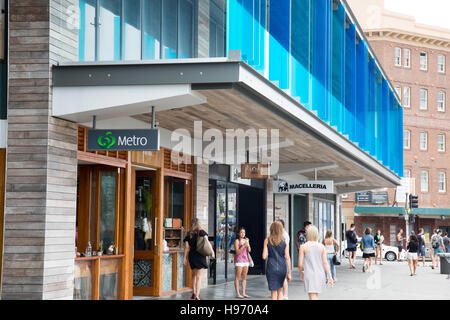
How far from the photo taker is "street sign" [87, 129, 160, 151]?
11.2m

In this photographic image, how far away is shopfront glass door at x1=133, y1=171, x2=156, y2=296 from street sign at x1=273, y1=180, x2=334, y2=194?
7.06 meters

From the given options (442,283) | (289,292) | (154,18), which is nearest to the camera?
(154,18)

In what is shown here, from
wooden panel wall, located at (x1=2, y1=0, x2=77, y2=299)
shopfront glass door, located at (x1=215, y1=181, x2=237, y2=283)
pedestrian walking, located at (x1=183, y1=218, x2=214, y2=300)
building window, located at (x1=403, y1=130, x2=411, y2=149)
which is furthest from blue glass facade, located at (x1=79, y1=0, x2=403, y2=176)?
building window, located at (x1=403, y1=130, x2=411, y2=149)

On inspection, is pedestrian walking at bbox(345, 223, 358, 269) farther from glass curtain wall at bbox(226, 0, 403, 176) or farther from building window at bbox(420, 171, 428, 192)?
building window at bbox(420, 171, 428, 192)

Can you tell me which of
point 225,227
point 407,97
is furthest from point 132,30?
point 407,97

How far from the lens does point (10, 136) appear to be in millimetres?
10945

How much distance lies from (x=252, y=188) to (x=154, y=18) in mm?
10292

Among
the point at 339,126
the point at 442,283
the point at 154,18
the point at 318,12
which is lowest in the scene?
the point at 442,283

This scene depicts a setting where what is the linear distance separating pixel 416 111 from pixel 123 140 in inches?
1967

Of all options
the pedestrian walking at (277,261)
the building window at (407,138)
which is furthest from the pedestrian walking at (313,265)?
the building window at (407,138)

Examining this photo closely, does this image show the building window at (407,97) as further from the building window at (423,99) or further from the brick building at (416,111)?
the building window at (423,99)
